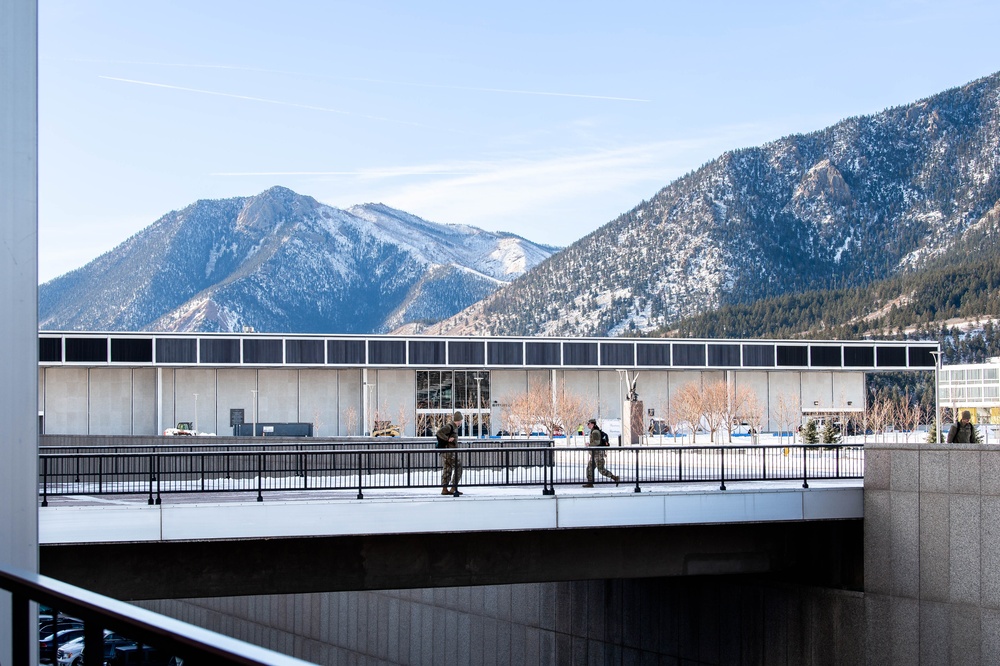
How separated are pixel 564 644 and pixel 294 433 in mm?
51757

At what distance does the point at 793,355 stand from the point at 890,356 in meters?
8.99

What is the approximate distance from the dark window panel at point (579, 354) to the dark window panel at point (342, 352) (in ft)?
49.8

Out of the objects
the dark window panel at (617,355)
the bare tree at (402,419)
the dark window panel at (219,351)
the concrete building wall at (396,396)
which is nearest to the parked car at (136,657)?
the dark window panel at (219,351)

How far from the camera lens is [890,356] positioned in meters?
94.4

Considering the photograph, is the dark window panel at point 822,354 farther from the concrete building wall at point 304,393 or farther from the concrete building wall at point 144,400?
the concrete building wall at point 144,400

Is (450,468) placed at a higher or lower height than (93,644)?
lower

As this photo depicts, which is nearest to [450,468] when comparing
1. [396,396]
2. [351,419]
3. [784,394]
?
[351,419]

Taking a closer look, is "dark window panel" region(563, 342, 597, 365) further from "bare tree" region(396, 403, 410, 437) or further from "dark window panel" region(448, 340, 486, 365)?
"bare tree" region(396, 403, 410, 437)

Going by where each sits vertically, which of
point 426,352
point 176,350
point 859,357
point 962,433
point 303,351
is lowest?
point 962,433

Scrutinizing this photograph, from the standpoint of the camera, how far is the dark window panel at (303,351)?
272 ft

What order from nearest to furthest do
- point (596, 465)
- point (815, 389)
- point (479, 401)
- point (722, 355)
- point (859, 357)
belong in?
point (596, 465)
point (722, 355)
point (479, 401)
point (859, 357)
point (815, 389)

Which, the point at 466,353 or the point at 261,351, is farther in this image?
the point at 466,353

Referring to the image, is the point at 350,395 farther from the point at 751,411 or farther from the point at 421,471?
Result: the point at 421,471

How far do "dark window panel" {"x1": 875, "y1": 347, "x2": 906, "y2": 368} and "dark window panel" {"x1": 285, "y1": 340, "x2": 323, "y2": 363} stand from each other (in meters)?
42.8
